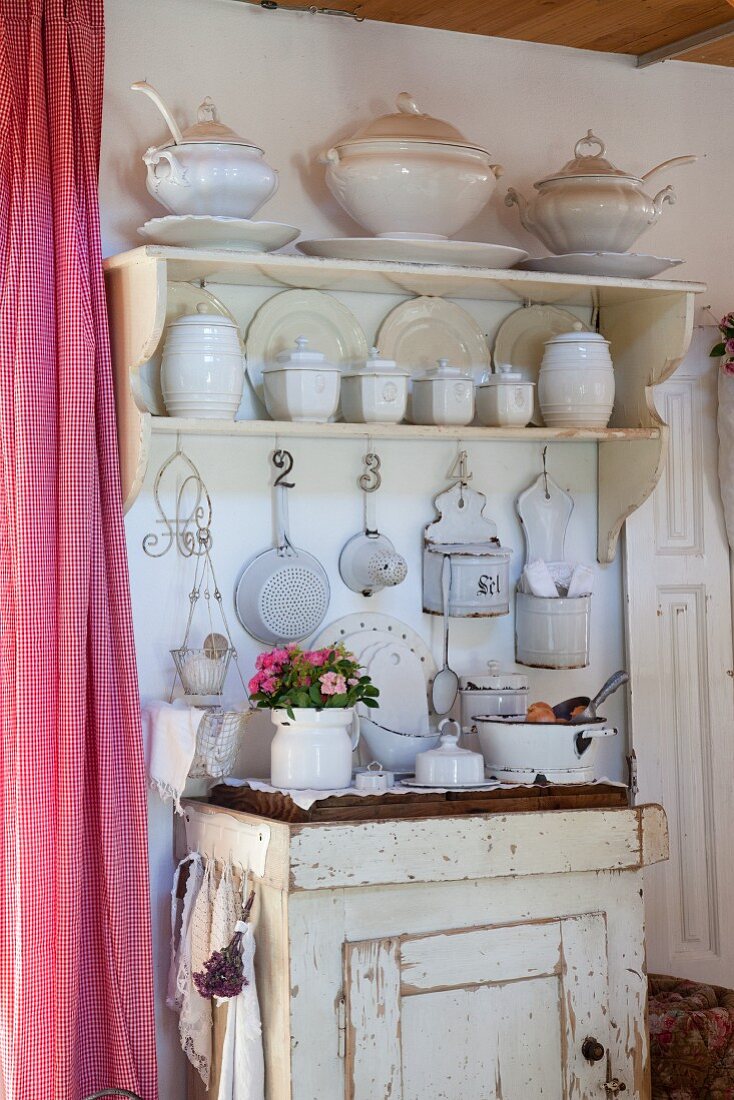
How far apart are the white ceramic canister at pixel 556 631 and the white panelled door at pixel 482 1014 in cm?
60

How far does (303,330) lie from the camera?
2.66m

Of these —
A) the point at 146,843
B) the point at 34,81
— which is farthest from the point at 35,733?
the point at 34,81

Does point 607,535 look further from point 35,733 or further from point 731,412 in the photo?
point 35,733

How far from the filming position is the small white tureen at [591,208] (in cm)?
266

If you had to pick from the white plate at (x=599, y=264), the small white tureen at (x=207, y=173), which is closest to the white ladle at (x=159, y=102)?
the small white tureen at (x=207, y=173)

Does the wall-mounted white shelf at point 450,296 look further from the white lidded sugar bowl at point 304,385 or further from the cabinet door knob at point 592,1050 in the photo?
the cabinet door knob at point 592,1050

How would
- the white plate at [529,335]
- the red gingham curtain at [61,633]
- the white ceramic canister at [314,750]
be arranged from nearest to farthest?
→ 1. the red gingham curtain at [61,633]
2. the white ceramic canister at [314,750]
3. the white plate at [529,335]

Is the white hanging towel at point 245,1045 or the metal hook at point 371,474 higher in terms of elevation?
the metal hook at point 371,474

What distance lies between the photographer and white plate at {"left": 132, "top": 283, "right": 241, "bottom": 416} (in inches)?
99.0

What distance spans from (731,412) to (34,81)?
161 centimetres

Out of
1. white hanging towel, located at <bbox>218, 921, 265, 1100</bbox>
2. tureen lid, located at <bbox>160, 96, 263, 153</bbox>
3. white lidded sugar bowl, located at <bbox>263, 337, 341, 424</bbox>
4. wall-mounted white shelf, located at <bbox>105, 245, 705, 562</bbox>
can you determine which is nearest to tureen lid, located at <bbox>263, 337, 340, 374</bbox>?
white lidded sugar bowl, located at <bbox>263, 337, 341, 424</bbox>

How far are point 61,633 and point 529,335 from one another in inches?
47.3

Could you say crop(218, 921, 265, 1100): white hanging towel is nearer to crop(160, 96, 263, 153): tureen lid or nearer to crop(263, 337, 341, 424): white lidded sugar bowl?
crop(263, 337, 341, 424): white lidded sugar bowl

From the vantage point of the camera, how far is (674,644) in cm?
301
